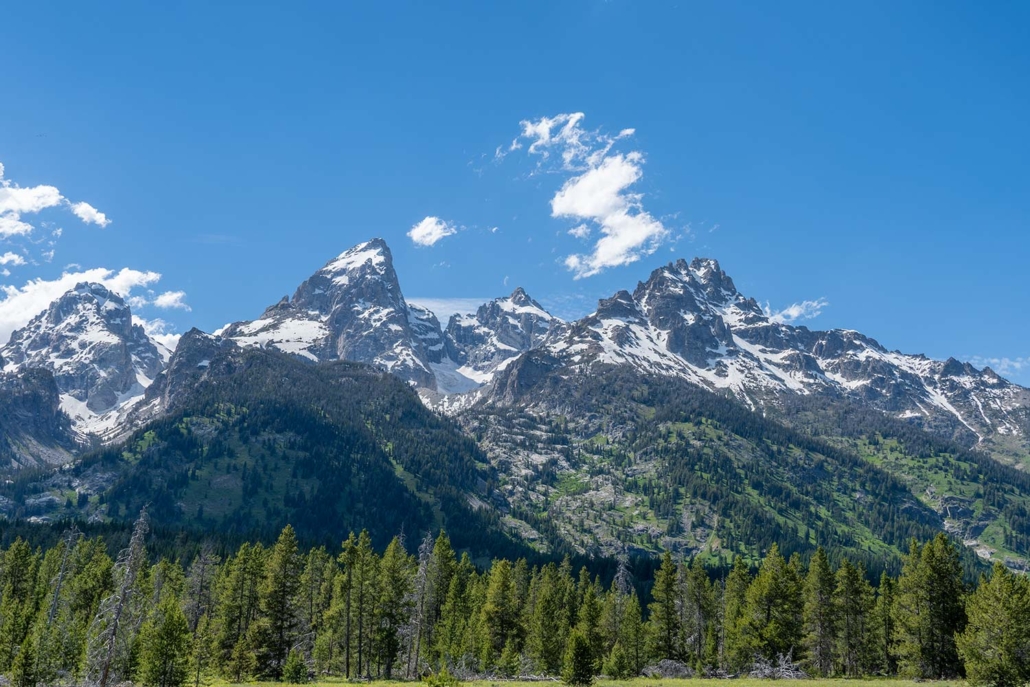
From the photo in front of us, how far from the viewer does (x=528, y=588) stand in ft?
386

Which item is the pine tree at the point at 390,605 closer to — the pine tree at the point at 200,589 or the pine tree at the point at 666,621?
the pine tree at the point at 666,621

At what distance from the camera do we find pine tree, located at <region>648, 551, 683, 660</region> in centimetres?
8919

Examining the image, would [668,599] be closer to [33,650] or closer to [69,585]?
[33,650]

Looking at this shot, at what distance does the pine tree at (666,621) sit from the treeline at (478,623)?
0.19 meters

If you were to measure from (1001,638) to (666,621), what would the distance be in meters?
42.8

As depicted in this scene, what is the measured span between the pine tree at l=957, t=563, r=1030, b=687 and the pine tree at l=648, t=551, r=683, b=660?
38.5 metres

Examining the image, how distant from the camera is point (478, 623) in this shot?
→ 90062mm

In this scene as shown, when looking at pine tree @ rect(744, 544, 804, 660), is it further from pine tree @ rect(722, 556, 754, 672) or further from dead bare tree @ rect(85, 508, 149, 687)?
dead bare tree @ rect(85, 508, 149, 687)

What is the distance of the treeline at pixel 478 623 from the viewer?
57.3 m

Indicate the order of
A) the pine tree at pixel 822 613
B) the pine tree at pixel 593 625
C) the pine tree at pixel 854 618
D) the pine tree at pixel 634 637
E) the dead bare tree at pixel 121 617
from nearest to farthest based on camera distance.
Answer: the dead bare tree at pixel 121 617
the pine tree at pixel 822 613
the pine tree at pixel 854 618
the pine tree at pixel 593 625
the pine tree at pixel 634 637

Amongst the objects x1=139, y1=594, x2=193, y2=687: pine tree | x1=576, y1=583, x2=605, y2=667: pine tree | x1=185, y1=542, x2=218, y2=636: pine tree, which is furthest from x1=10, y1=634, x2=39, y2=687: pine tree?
x1=576, y1=583, x2=605, y2=667: pine tree

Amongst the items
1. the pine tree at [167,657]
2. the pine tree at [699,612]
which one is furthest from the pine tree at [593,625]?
the pine tree at [167,657]

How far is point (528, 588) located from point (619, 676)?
156ft

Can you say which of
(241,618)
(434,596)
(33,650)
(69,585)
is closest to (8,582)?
(69,585)
